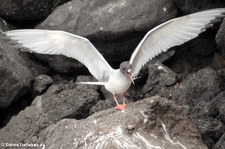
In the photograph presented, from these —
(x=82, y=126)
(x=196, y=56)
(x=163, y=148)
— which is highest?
(x=82, y=126)

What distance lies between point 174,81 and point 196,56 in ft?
3.46

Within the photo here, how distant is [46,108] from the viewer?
407 inches

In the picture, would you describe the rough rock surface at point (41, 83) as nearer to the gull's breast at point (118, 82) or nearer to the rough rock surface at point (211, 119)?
the gull's breast at point (118, 82)

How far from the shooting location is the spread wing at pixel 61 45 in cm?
966

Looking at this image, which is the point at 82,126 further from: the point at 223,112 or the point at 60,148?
the point at 223,112

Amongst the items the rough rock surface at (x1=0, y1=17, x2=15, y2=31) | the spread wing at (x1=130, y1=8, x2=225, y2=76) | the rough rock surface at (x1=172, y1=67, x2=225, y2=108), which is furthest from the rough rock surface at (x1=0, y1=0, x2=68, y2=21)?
the rough rock surface at (x1=172, y1=67, x2=225, y2=108)

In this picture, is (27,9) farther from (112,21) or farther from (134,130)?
(134,130)

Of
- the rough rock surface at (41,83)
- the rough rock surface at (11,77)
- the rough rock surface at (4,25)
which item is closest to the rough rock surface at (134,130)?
the rough rock surface at (11,77)

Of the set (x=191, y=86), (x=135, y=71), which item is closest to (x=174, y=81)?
(x=191, y=86)

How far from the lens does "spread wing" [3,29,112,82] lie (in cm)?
966

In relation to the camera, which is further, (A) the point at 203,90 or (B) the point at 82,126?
(A) the point at 203,90

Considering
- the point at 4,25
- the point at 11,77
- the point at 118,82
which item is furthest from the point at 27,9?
the point at 118,82

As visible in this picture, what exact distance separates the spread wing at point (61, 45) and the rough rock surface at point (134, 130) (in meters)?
1.34

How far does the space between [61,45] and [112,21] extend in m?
1.55
